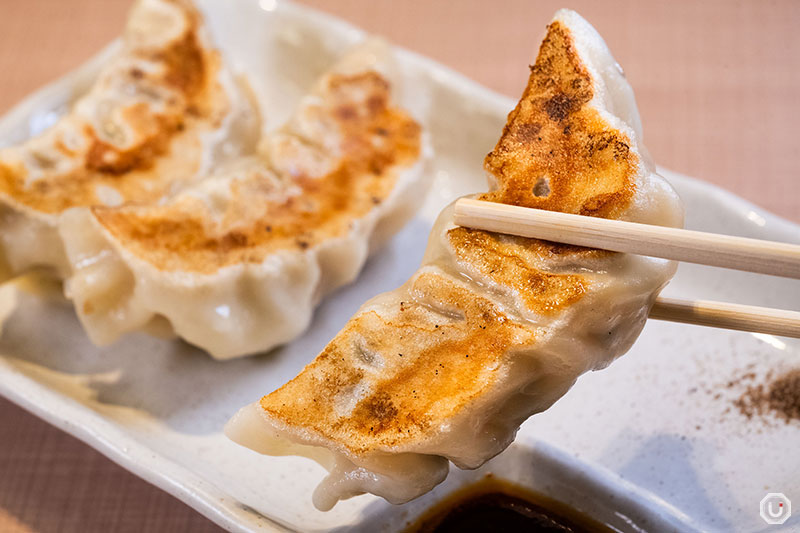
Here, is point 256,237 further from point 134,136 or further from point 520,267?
point 520,267

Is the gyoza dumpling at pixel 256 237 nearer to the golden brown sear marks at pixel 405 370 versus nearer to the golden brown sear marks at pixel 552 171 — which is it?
the golden brown sear marks at pixel 405 370

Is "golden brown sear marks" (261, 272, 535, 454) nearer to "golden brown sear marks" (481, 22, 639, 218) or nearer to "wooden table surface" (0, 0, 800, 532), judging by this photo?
"golden brown sear marks" (481, 22, 639, 218)

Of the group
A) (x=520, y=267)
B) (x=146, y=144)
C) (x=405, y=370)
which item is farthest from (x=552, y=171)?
(x=146, y=144)

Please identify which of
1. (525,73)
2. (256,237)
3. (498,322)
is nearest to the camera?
(498,322)

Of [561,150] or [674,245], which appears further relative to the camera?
[561,150]

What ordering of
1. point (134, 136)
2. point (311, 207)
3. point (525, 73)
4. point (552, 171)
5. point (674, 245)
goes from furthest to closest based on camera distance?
point (525, 73), point (134, 136), point (311, 207), point (552, 171), point (674, 245)

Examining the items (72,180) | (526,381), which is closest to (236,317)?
(72,180)

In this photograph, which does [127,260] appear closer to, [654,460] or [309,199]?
[309,199]

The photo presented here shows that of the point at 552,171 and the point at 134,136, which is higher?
the point at 552,171
